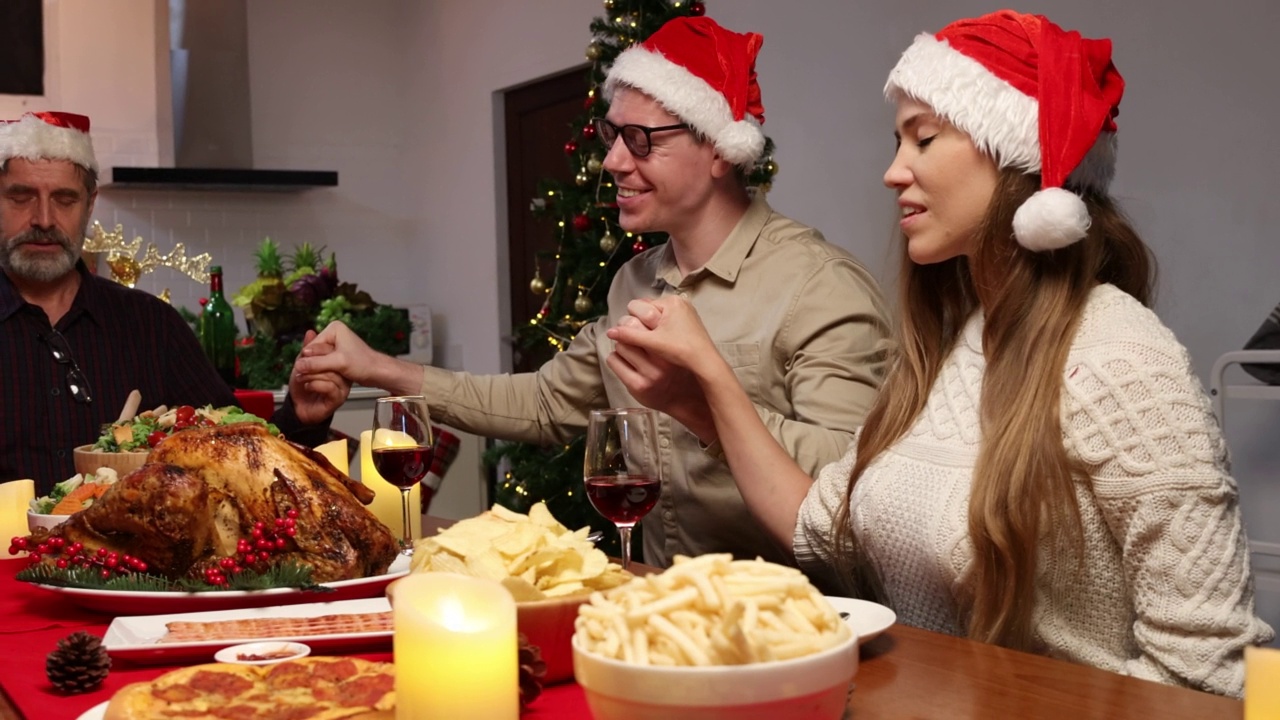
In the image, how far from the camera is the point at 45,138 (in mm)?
2863

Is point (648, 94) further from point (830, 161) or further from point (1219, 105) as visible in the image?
point (830, 161)

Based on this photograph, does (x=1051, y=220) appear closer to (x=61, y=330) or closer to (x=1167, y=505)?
(x=1167, y=505)

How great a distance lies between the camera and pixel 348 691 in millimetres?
930

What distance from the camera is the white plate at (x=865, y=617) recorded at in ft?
3.67

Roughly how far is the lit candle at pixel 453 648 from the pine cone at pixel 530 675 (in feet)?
0.31

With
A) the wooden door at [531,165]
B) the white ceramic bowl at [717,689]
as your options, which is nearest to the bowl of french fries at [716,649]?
the white ceramic bowl at [717,689]

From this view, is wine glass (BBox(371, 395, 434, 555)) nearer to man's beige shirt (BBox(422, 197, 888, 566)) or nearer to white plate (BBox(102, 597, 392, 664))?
white plate (BBox(102, 597, 392, 664))

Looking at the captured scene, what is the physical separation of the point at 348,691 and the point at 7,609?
0.69 meters

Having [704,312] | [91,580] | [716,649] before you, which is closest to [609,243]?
[704,312]

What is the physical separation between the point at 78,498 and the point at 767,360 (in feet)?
3.68

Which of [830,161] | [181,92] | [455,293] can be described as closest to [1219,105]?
[830,161]

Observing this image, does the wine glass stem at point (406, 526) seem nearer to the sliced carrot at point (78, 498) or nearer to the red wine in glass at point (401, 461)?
the red wine in glass at point (401, 461)

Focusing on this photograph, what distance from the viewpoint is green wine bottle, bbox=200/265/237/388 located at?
13.6 feet

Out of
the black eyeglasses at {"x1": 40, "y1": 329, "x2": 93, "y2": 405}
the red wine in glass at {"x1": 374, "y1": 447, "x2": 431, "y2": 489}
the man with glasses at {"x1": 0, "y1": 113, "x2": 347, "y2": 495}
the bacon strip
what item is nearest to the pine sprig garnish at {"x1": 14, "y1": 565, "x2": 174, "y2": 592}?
the bacon strip
